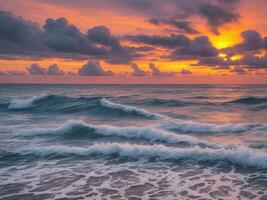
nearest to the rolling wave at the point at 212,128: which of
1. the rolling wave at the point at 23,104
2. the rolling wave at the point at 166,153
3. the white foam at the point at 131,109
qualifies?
the rolling wave at the point at 166,153

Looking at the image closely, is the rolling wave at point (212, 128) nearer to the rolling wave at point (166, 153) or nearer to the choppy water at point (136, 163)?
the choppy water at point (136, 163)

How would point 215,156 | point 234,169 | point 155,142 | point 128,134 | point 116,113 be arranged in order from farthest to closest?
point 116,113 < point 128,134 < point 155,142 < point 215,156 < point 234,169

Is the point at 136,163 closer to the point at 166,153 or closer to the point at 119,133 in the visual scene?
the point at 166,153

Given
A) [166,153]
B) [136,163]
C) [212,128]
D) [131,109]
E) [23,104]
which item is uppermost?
[131,109]

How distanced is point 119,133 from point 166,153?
5.37 meters

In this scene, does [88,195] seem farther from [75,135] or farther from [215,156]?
[75,135]

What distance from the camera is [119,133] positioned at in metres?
17.8

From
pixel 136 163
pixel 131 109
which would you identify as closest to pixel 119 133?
pixel 136 163

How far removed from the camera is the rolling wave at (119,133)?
51.9 feet

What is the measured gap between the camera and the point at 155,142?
1563 cm

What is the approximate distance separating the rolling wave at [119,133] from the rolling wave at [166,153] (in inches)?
86.3

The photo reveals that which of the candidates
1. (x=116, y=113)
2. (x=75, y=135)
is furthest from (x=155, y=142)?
(x=116, y=113)

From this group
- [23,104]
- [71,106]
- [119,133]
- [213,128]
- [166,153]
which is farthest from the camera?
[23,104]

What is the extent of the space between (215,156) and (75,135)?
30.1 ft
